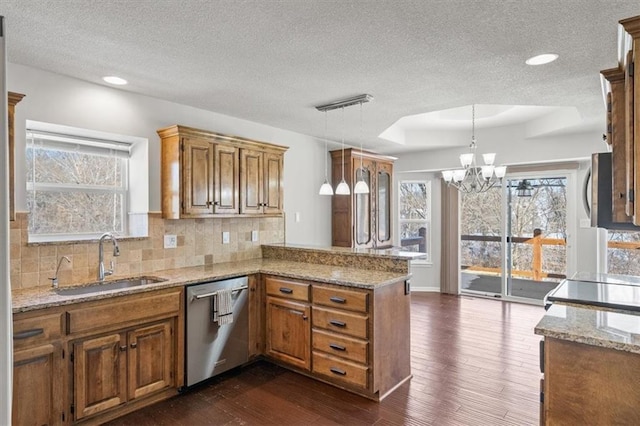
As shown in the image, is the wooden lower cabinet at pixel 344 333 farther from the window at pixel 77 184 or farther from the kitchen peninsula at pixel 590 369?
the window at pixel 77 184

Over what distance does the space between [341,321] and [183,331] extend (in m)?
1.26

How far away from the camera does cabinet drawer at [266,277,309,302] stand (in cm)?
319

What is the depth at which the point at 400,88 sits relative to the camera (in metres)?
3.14

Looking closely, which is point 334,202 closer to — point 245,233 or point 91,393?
point 245,233

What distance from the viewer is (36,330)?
7.20 feet

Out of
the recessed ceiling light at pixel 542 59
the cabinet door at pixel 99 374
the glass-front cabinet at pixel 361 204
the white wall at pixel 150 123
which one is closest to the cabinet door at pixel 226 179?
the white wall at pixel 150 123

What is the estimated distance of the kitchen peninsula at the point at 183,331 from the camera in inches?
89.8

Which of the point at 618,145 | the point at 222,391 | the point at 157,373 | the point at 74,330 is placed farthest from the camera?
the point at 222,391

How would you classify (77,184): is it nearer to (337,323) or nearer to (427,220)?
(337,323)

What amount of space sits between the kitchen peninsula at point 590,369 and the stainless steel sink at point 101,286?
2732 mm

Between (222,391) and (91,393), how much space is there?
0.95m

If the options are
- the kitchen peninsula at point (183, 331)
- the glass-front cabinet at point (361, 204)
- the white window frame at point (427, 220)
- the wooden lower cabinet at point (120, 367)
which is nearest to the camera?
the kitchen peninsula at point (183, 331)

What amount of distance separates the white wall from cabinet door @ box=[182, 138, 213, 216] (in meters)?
0.34

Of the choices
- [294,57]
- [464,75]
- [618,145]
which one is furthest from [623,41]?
[294,57]
